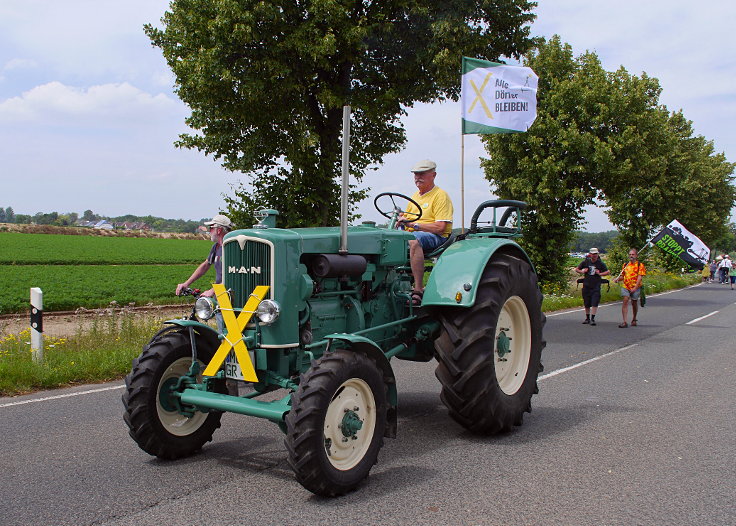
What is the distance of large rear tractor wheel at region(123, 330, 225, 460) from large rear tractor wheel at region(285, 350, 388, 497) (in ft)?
3.55

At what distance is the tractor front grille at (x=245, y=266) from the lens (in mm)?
4316

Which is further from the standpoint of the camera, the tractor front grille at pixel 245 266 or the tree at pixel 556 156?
the tree at pixel 556 156

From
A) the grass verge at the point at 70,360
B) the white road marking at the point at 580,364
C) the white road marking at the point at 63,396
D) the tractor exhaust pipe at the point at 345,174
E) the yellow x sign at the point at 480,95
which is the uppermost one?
the yellow x sign at the point at 480,95

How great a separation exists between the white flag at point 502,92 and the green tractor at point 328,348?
18.3ft

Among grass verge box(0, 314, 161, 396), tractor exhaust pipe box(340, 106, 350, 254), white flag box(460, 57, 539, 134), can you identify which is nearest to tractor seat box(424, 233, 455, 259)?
tractor exhaust pipe box(340, 106, 350, 254)

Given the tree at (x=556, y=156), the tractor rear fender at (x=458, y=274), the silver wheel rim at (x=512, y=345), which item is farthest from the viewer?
the tree at (x=556, y=156)

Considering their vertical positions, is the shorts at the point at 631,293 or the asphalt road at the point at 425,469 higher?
the shorts at the point at 631,293

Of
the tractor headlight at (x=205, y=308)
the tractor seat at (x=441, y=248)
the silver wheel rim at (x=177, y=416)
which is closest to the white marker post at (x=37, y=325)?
the silver wheel rim at (x=177, y=416)

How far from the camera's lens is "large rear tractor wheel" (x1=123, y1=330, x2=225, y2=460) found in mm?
4238

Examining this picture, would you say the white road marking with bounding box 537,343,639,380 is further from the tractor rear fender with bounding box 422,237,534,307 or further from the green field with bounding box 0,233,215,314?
the green field with bounding box 0,233,215,314

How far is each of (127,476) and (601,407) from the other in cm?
427

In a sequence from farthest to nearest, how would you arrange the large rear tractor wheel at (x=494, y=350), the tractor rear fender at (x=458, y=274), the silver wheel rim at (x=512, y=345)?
1. the silver wheel rim at (x=512, y=345)
2. the tractor rear fender at (x=458, y=274)
3. the large rear tractor wheel at (x=494, y=350)

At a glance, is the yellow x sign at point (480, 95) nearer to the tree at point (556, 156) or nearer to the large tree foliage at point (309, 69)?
the large tree foliage at point (309, 69)

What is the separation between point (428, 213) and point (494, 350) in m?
1.50
